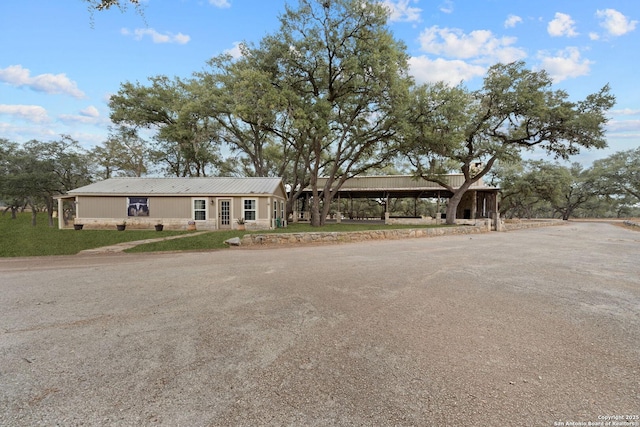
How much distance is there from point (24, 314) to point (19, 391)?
7.38 feet

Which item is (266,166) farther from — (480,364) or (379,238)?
(480,364)

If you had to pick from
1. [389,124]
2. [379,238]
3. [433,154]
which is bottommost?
[379,238]

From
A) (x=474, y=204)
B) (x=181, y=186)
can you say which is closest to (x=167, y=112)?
(x=181, y=186)

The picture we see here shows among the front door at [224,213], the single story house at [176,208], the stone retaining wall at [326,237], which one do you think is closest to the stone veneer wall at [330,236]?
the stone retaining wall at [326,237]

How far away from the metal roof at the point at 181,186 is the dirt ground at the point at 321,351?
43.5 ft

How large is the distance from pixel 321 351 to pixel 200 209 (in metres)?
17.1

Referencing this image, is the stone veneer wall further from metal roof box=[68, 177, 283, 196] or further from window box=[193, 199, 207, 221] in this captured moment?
window box=[193, 199, 207, 221]

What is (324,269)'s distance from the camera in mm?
6527

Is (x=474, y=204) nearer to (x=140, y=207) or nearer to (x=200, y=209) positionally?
(x=200, y=209)

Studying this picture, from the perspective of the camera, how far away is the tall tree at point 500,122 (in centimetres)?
1777

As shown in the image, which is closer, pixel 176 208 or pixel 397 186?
pixel 176 208

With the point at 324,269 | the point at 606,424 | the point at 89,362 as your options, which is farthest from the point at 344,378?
the point at 324,269

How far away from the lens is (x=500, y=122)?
22.0 meters

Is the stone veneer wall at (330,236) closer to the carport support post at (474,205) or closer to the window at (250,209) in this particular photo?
the window at (250,209)
